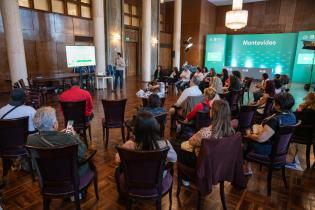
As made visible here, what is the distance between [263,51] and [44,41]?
1272cm

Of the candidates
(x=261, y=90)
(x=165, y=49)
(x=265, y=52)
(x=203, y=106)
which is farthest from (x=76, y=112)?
(x=265, y=52)

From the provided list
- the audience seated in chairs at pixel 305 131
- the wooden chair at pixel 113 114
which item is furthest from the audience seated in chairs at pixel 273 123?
the wooden chair at pixel 113 114

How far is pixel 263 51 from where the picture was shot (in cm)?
1428

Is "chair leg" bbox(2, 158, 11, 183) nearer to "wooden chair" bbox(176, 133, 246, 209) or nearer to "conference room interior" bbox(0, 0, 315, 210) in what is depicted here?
"conference room interior" bbox(0, 0, 315, 210)

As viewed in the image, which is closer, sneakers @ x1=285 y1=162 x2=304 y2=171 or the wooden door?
sneakers @ x1=285 y1=162 x2=304 y2=171

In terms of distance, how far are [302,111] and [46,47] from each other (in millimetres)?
9567

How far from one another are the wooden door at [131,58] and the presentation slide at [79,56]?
4.38 meters

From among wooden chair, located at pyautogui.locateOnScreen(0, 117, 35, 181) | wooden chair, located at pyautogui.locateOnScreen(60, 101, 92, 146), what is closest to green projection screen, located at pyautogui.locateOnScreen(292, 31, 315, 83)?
wooden chair, located at pyautogui.locateOnScreen(60, 101, 92, 146)

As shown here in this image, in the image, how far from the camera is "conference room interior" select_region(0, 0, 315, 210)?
2420mm

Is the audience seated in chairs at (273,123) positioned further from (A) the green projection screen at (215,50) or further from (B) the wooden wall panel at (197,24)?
(B) the wooden wall panel at (197,24)

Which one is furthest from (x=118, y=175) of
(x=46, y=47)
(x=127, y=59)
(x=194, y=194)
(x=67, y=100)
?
(x=127, y=59)

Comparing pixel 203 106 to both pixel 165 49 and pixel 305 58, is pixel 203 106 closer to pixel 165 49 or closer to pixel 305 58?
pixel 305 58

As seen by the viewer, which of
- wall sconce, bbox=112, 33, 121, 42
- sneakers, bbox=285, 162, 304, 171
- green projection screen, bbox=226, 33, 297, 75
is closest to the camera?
sneakers, bbox=285, 162, 304, 171

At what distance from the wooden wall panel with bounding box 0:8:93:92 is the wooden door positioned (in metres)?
3.79
